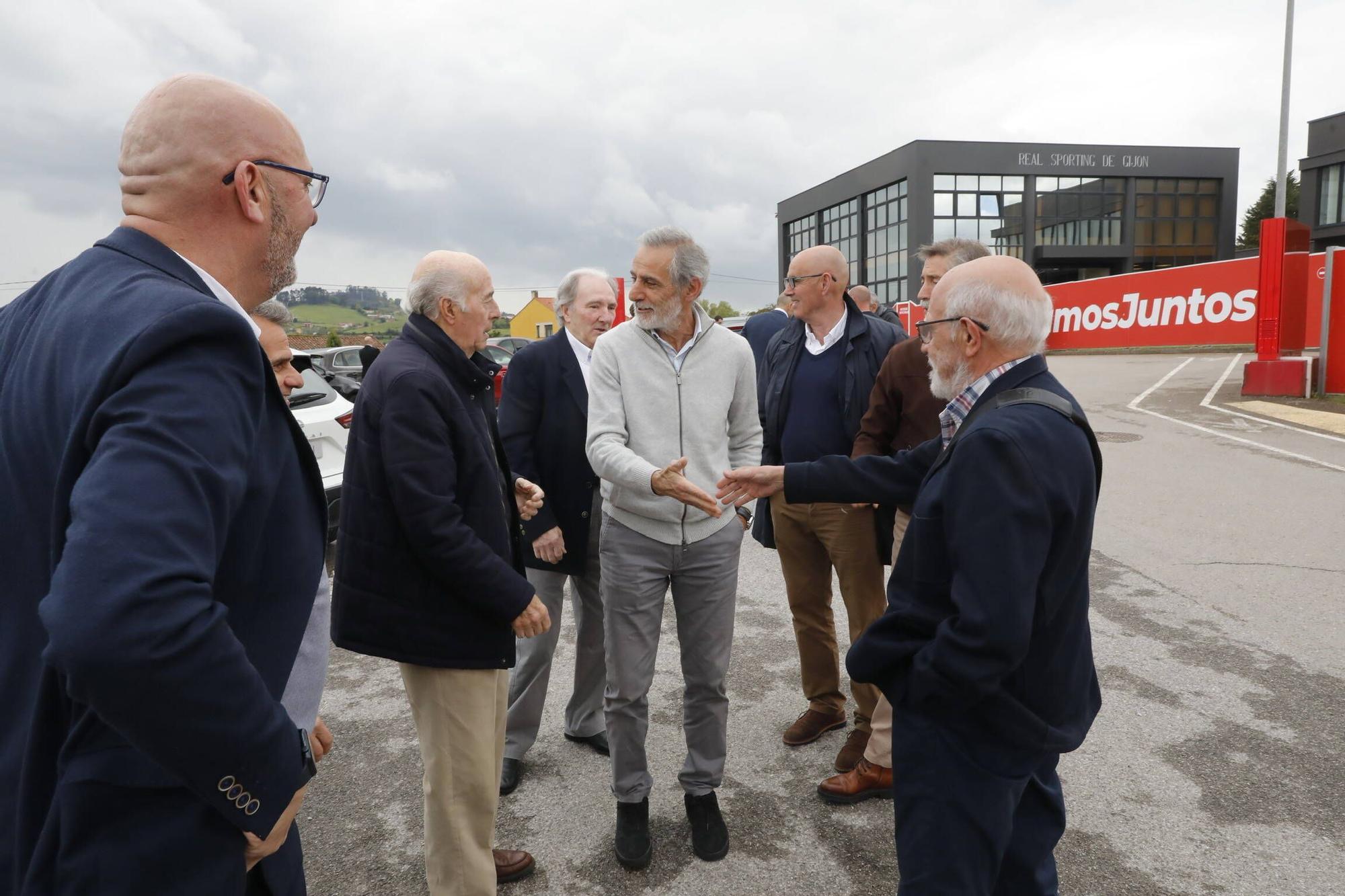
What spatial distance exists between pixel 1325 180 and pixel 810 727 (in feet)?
143

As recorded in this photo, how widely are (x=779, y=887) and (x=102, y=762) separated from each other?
220 cm

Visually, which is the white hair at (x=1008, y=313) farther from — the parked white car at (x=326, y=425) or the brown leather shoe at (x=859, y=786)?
the parked white car at (x=326, y=425)

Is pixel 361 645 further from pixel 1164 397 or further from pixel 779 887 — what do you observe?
pixel 1164 397

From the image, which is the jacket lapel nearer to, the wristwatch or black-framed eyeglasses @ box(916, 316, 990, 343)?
black-framed eyeglasses @ box(916, 316, 990, 343)

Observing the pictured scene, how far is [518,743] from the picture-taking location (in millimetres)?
3514

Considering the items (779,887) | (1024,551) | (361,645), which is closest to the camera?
(1024,551)

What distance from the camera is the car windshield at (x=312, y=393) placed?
652 centimetres

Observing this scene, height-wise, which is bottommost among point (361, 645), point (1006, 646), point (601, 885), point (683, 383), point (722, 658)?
point (601, 885)

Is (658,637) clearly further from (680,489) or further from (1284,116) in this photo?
(1284,116)

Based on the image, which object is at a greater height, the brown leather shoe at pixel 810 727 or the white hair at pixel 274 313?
the white hair at pixel 274 313

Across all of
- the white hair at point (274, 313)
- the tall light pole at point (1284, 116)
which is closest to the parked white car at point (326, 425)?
the white hair at point (274, 313)

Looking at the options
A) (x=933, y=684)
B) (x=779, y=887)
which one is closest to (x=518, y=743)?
(x=779, y=887)

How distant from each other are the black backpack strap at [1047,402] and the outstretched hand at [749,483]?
1.06 m

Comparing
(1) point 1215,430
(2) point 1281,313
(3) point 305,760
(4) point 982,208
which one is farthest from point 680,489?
(4) point 982,208
